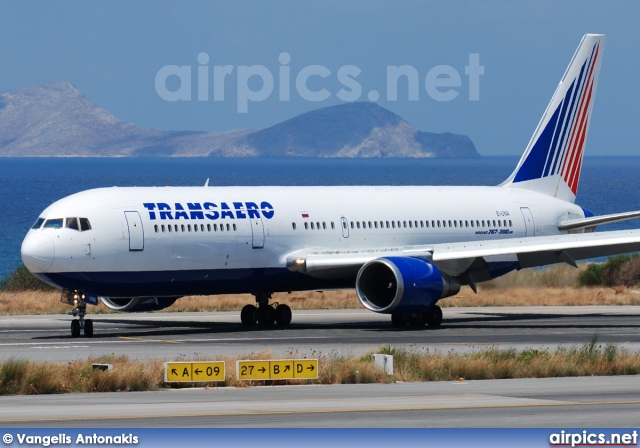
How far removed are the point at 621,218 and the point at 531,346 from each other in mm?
14094

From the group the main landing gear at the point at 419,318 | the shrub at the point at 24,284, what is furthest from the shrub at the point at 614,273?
the shrub at the point at 24,284

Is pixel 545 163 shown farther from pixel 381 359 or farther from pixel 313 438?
pixel 313 438

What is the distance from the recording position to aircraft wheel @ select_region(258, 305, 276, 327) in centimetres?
4572

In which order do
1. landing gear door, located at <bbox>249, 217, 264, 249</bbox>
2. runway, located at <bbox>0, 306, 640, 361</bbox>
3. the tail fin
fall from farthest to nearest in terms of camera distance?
the tail fin < landing gear door, located at <bbox>249, 217, 264, 249</bbox> < runway, located at <bbox>0, 306, 640, 361</bbox>

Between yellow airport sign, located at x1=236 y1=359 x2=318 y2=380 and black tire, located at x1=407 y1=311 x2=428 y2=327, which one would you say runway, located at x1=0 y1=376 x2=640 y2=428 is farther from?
black tire, located at x1=407 y1=311 x2=428 y2=327

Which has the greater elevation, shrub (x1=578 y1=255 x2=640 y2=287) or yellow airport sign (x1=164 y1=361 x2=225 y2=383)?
shrub (x1=578 y1=255 x2=640 y2=287)

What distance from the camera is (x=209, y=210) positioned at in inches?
1690

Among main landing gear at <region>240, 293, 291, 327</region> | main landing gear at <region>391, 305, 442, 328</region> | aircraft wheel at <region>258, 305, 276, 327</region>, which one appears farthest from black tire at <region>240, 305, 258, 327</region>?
main landing gear at <region>391, 305, 442, 328</region>

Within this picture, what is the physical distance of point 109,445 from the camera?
60.0ft

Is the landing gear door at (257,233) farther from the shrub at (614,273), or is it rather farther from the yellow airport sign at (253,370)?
the shrub at (614,273)

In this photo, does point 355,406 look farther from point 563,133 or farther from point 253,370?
point 563,133

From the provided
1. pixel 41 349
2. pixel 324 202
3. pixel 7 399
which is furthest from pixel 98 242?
pixel 7 399

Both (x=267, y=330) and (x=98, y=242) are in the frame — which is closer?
(x=98, y=242)

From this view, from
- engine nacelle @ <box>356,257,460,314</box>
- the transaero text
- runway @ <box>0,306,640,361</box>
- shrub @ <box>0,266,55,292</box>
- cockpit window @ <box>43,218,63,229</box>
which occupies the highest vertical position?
the transaero text
